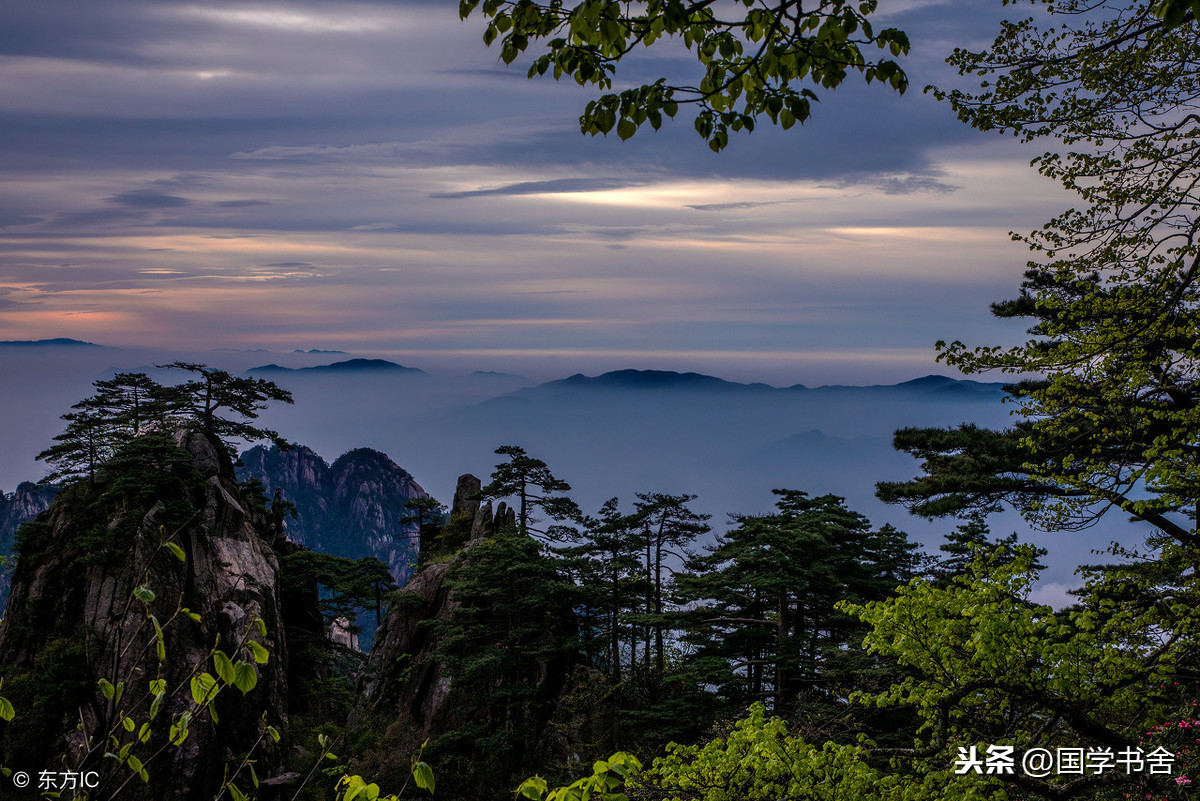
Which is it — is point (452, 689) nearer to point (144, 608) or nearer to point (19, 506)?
point (144, 608)

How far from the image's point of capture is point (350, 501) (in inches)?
7042

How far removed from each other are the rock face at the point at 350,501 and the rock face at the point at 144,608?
142 meters

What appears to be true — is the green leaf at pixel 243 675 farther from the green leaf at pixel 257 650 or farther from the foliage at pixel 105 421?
the foliage at pixel 105 421

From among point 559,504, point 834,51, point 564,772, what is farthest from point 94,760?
point 559,504

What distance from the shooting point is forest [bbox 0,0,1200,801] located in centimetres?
480

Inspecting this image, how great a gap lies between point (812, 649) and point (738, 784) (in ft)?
48.7

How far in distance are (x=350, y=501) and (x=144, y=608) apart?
165583 millimetres

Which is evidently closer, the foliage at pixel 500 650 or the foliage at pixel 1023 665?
the foliage at pixel 1023 665

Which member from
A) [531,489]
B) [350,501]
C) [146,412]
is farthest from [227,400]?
[350,501]

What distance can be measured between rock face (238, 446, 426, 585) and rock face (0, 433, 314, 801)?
14247 cm

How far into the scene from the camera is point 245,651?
2.91m

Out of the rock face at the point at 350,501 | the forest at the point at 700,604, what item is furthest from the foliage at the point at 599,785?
the rock face at the point at 350,501

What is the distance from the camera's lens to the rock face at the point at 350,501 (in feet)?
563

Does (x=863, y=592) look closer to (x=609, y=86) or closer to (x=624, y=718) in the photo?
(x=624, y=718)
